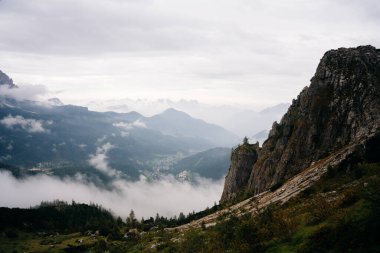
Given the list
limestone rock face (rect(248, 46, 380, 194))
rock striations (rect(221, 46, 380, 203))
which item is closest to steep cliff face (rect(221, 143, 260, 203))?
rock striations (rect(221, 46, 380, 203))

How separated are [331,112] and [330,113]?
43 cm

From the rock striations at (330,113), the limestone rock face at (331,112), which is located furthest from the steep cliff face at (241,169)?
the limestone rock face at (331,112)

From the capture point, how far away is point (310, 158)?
105500 millimetres

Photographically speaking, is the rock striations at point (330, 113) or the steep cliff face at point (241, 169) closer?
the rock striations at point (330, 113)

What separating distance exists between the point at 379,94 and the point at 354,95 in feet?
21.5

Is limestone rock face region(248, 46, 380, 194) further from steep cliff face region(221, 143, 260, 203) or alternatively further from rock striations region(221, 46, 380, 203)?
steep cliff face region(221, 143, 260, 203)

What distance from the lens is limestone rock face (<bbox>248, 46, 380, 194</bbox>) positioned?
95.9 m

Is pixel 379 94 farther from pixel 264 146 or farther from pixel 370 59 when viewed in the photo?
pixel 264 146

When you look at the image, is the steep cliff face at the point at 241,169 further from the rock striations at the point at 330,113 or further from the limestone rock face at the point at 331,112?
the limestone rock face at the point at 331,112

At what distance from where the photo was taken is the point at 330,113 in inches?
4126

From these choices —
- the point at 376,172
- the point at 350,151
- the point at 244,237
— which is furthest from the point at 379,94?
the point at 244,237

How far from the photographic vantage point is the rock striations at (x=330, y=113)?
95.9 m

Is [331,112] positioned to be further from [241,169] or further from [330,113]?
[241,169]

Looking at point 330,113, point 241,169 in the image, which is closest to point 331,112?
point 330,113
